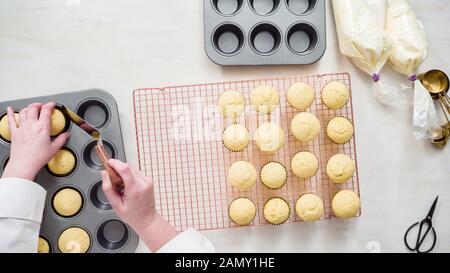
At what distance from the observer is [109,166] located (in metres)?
0.98

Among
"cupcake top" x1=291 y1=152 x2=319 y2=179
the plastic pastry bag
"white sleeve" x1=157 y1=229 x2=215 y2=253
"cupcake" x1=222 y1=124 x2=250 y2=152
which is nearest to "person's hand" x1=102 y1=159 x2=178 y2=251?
"white sleeve" x1=157 y1=229 x2=215 y2=253

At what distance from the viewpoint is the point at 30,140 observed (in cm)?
112

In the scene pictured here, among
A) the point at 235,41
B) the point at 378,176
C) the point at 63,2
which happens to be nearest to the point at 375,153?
the point at 378,176

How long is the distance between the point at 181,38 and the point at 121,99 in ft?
0.84

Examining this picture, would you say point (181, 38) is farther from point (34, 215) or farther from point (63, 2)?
point (34, 215)

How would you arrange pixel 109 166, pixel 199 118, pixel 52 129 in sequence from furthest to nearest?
pixel 199 118 < pixel 52 129 < pixel 109 166

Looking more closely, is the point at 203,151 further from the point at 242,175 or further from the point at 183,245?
the point at 183,245

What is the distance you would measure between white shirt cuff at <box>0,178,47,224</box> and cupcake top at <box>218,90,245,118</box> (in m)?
0.52

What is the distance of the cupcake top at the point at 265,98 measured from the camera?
→ 1199 millimetres

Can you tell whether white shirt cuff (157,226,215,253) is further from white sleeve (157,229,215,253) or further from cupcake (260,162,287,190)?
cupcake (260,162,287,190)

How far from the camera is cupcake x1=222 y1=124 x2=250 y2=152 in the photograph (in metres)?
1.19

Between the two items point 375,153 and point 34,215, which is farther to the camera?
point 375,153

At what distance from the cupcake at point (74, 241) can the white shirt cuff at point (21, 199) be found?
0.33 feet

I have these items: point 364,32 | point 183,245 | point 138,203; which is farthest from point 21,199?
point 364,32
